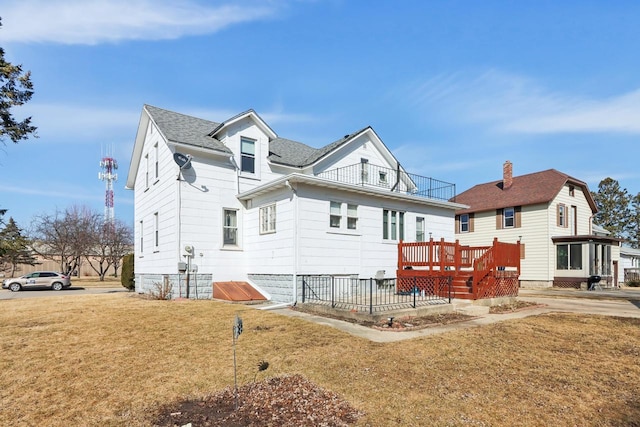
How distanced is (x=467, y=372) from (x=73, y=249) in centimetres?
4202

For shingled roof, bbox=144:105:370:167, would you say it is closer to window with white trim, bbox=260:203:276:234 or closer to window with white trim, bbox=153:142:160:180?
window with white trim, bbox=153:142:160:180

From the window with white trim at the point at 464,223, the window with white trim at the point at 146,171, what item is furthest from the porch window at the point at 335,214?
the window with white trim at the point at 464,223

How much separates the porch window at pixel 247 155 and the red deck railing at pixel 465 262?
23.7 feet

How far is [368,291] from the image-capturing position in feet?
47.2

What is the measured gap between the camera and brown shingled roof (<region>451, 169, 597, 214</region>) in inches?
1090

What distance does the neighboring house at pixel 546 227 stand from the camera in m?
26.7

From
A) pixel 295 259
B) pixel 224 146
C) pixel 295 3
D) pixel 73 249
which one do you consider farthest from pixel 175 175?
pixel 73 249

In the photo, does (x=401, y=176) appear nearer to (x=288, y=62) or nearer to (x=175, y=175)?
(x=288, y=62)

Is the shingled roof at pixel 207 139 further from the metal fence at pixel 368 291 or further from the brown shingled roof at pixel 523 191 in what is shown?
the brown shingled roof at pixel 523 191

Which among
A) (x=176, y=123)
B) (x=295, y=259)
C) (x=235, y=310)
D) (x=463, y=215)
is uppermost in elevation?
(x=176, y=123)

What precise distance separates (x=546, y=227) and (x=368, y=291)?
63.9 feet

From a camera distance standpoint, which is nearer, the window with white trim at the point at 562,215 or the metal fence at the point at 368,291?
the metal fence at the point at 368,291

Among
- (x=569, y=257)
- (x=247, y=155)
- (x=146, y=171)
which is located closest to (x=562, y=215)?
(x=569, y=257)

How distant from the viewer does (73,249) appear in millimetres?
37781
